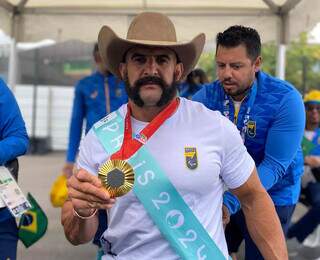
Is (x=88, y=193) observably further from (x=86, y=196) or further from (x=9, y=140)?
(x=9, y=140)

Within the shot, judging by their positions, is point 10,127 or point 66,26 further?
point 66,26

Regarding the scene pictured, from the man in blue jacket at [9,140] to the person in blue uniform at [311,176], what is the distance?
2909mm

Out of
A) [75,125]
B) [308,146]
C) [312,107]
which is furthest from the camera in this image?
[312,107]

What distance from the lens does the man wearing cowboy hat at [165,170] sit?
185cm

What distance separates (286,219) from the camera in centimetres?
301

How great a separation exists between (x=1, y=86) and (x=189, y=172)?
1404mm

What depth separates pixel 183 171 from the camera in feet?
6.01

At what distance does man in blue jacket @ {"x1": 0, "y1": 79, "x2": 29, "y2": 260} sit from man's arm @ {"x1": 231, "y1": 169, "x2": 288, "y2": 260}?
1291mm

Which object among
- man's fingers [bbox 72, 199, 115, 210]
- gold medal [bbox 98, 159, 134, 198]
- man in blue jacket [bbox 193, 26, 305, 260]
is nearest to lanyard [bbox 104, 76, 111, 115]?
man in blue jacket [bbox 193, 26, 305, 260]

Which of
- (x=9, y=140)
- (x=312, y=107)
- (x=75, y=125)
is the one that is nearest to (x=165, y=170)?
(x=9, y=140)

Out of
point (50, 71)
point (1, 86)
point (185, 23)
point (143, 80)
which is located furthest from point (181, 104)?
point (50, 71)

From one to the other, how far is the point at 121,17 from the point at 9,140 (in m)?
3.62

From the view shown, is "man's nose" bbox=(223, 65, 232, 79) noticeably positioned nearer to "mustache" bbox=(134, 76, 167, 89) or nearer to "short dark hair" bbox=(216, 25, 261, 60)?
"short dark hair" bbox=(216, 25, 261, 60)

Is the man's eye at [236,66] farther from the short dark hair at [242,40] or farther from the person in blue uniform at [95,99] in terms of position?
the person in blue uniform at [95,99]
